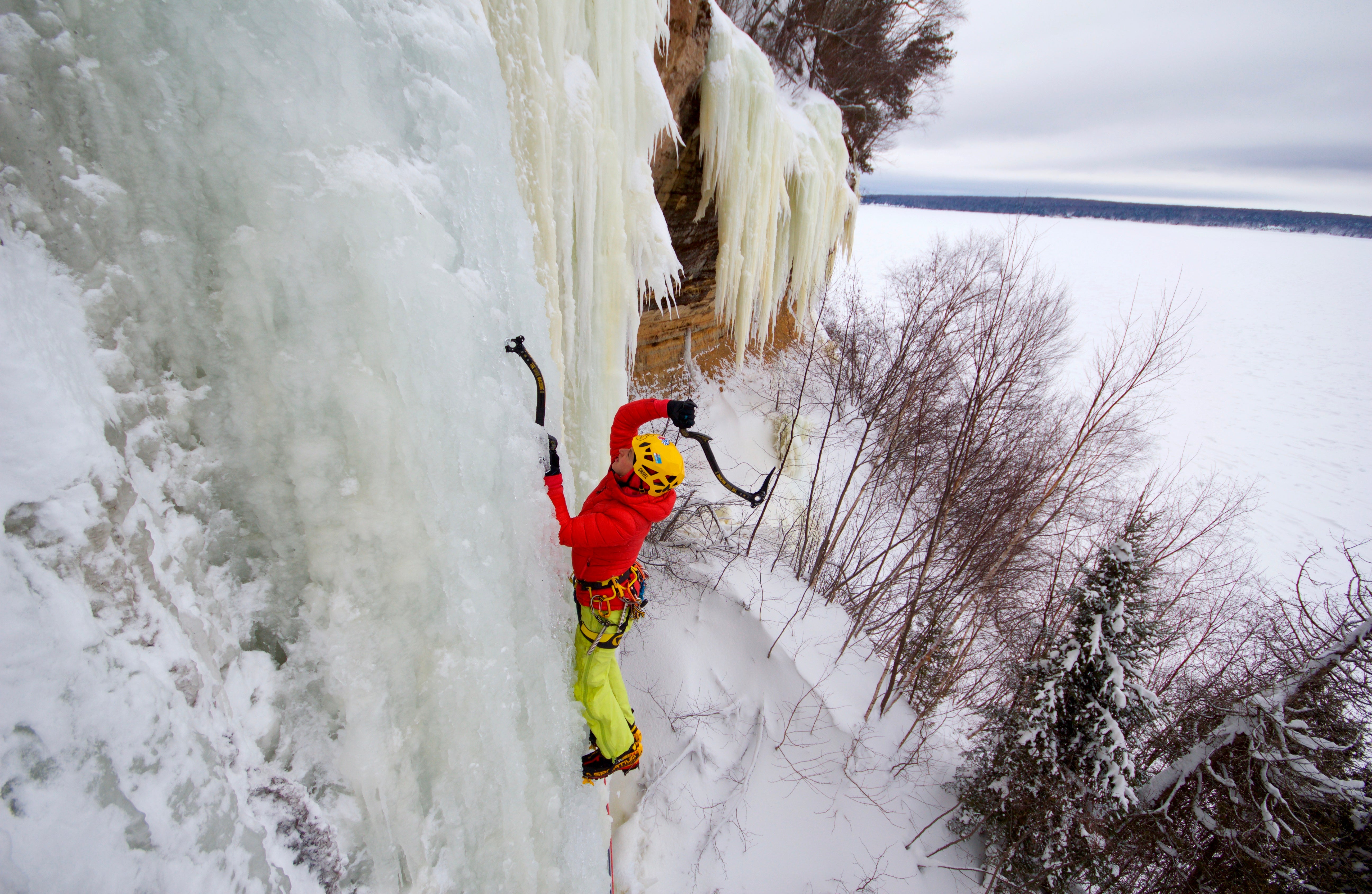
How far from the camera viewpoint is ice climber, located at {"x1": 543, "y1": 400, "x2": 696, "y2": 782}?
2102mm

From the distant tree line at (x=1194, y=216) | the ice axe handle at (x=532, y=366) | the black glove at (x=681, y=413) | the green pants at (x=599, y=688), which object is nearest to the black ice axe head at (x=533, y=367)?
the ice axe handle at (x=532, y=366)

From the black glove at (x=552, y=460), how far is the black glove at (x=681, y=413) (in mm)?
495

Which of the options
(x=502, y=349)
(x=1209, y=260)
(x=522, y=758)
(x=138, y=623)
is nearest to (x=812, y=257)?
(x=502, y=349)

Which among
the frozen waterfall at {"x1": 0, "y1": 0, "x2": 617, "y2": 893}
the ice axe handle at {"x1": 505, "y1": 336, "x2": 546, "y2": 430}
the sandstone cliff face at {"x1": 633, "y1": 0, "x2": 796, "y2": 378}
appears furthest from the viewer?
the sandstone cliff face at {"x1": 633, "y1": 0, "x2": 796, "y2": 378}

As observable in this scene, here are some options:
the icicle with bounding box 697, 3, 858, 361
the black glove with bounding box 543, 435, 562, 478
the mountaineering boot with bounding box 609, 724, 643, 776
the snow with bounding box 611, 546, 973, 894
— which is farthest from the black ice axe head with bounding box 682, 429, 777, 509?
the icicle with bounding box 697, 3, 858, 361

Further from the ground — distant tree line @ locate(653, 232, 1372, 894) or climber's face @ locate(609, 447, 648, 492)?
climber's face @ locate(609, 447, 648, 492)

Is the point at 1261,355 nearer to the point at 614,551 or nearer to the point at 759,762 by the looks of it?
the point at 759,762

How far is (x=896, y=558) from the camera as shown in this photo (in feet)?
31.8

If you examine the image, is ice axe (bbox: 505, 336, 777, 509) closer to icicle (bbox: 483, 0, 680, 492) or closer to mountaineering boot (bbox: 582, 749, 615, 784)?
icicle (bbox: 483, 0, 680, 492)

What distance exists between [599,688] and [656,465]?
44.0 inches

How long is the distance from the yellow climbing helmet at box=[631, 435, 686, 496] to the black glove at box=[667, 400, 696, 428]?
12cm

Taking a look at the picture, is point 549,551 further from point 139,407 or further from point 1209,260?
point 1209,260

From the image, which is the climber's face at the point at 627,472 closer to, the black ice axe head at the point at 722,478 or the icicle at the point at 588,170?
the black ice axe head at the point at 722,478

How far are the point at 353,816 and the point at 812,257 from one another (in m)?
8.18
